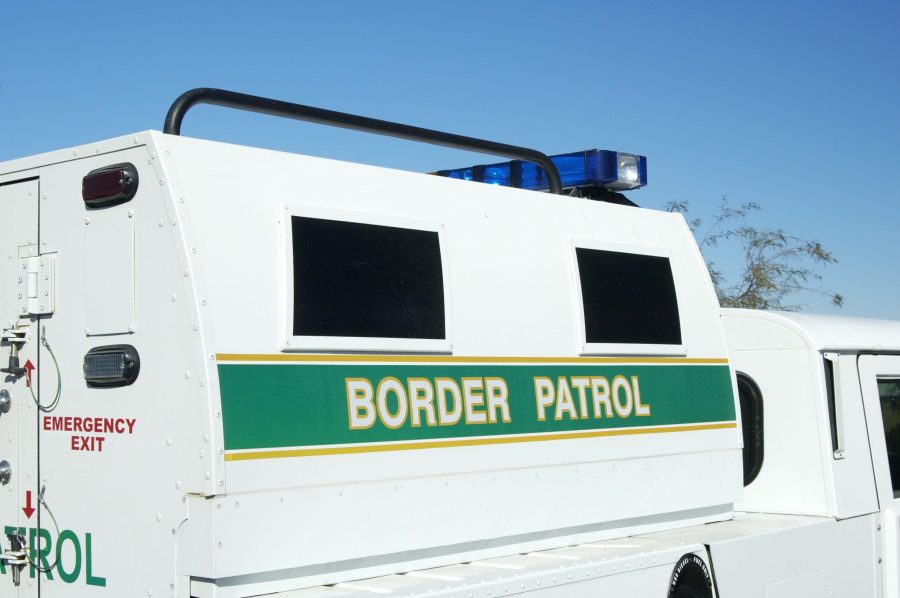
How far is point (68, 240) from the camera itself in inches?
163

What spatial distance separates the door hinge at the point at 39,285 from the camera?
417 centimetres

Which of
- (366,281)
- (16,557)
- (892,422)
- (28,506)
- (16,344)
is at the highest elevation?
(366,281)

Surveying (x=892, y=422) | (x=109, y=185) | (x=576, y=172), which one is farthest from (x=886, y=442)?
(x=109, y=185)

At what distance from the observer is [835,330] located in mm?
6242

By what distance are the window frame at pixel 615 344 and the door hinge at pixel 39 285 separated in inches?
90.3

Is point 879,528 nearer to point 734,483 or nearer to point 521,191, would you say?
point 734,483

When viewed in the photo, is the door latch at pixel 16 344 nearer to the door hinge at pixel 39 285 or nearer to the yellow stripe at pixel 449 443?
the door hinge at pixel 39 285

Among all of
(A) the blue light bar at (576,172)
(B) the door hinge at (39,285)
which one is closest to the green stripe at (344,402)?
(B) the door hinge at (39,285)

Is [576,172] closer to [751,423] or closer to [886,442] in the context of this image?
[751,423]

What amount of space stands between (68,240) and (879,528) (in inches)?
182

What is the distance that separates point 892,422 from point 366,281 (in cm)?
377

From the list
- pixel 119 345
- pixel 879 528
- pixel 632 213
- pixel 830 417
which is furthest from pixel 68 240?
pixel 879 528

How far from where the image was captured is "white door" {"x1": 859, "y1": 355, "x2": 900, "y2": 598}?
623cm

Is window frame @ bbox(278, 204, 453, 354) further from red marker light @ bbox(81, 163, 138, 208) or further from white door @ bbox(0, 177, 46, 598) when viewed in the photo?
white door @ bbox(0, 177, 46, 598)
